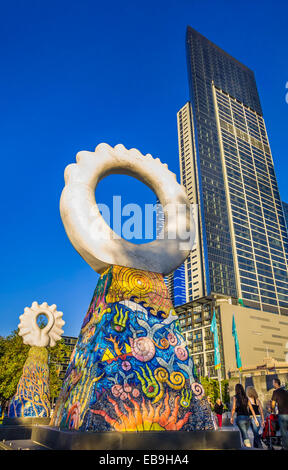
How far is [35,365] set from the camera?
526 inches

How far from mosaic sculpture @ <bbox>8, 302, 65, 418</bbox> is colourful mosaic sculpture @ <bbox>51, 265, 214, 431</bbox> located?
6.68 m

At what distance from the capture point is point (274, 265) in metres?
80.5

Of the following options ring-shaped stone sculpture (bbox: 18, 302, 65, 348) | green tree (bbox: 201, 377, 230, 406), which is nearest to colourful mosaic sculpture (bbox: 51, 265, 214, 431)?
ring-shaped stone sculpture (bbox: 18, 302, 65, 348)

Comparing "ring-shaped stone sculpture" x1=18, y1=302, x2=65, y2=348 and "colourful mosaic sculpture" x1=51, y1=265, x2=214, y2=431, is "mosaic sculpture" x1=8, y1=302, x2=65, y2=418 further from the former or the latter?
"colourful mosaic sculpture" x1=51, y1=265, x2=214, y2=431

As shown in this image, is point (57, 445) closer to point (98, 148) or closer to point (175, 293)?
point (98, 148)

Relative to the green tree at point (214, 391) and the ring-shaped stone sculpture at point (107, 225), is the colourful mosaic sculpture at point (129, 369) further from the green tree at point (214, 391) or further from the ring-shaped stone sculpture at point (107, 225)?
the green tree at point (214, 391)

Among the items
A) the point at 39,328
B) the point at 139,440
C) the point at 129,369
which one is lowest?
the point at 139,440

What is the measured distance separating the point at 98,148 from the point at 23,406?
1003cm

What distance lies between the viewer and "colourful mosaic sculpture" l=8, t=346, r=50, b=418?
12.2 metres

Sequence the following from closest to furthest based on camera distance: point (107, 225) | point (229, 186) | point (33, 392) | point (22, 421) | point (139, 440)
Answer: point (139, 440), point (107, 225), point (22, 421), point (33, 392), point (229, 186)

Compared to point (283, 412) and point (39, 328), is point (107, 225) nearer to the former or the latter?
point (283, 412)

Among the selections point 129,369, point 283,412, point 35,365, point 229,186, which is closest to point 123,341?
point 129,369

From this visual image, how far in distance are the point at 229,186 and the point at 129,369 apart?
259ft

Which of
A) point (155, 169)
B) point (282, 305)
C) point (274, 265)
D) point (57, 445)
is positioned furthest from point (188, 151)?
point (57, 445)
